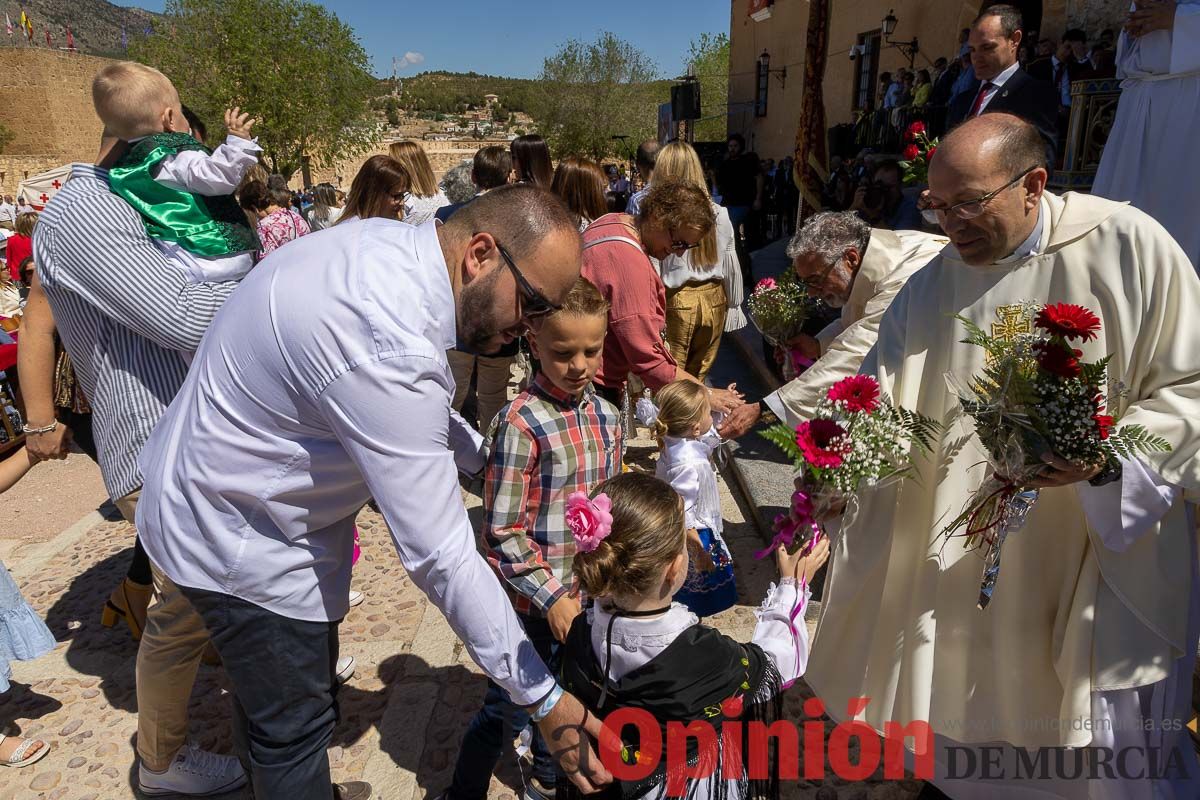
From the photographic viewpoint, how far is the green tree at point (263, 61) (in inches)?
1117

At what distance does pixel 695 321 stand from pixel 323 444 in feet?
12.0

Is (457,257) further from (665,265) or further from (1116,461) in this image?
(665,265)

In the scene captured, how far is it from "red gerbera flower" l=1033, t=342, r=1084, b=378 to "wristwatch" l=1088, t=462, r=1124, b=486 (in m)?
0.28

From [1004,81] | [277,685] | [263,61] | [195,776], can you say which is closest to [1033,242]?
[277,685]

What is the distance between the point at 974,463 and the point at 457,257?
1.77 meters

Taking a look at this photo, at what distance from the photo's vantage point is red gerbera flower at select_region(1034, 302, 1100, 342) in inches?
72.9

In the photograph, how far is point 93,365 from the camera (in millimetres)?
2754

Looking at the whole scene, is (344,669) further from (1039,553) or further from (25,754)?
(1039,553)

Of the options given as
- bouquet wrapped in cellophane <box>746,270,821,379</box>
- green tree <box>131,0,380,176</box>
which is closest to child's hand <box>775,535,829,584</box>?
bouquet wrapped in cellophane <box>746,270,821,379</box>

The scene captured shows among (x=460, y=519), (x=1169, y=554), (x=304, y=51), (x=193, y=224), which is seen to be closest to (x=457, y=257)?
(x=460, y=519)

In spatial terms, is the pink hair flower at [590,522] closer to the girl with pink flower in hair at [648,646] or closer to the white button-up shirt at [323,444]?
the girl with pink flower in hair at [648,646]

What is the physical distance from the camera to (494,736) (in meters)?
2.41

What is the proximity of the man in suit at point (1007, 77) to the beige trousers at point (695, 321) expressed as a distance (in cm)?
218

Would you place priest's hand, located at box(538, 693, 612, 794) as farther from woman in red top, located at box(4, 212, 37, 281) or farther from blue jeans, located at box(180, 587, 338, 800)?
woman in red top, located at box(4, 212, 37, 281)
